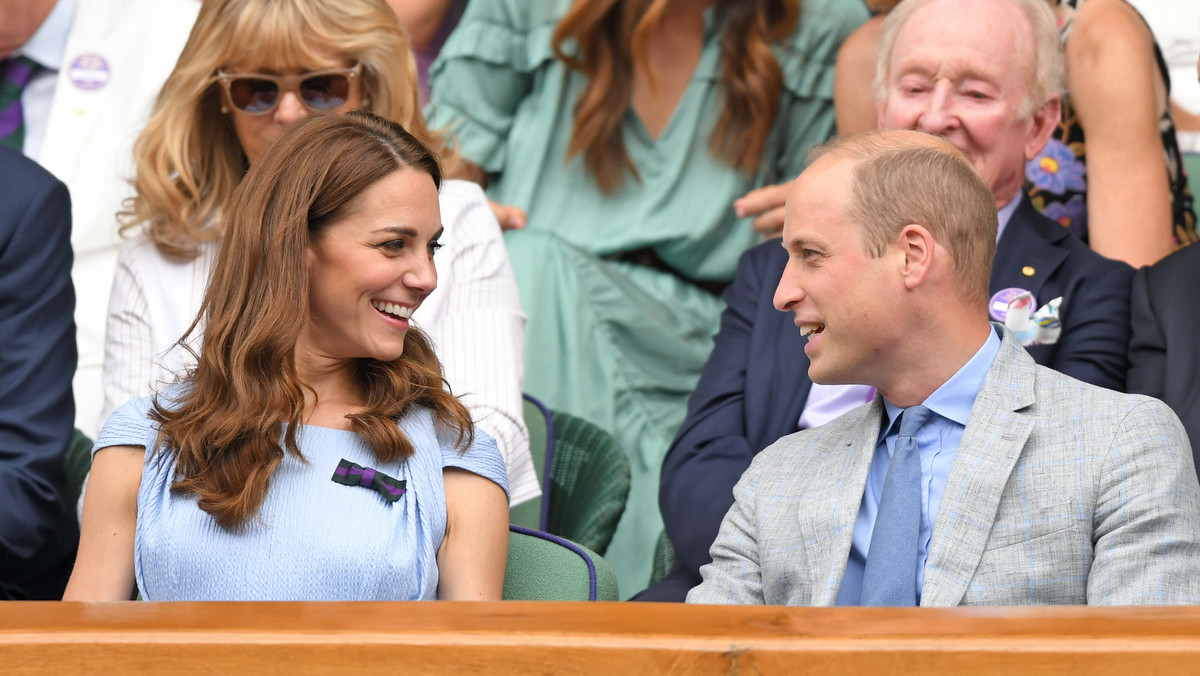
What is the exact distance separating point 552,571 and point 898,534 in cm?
47

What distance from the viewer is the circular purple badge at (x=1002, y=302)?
7.84 ft

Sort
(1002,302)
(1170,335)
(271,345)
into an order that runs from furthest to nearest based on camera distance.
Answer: (1002,302)
(1170,335)
(271,345)

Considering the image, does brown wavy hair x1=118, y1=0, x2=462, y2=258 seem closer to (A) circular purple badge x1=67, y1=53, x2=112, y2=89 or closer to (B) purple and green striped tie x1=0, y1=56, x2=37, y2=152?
(A) circular purple badge x1=67, y1=53, x2=112, y2=89

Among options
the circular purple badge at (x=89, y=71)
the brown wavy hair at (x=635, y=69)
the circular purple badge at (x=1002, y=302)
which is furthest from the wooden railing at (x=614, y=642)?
the circular purple badge at (x=89, y=71)

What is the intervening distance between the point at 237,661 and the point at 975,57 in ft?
6.24

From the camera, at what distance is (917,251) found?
181 cm

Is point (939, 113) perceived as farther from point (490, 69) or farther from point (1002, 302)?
point (490, 69)

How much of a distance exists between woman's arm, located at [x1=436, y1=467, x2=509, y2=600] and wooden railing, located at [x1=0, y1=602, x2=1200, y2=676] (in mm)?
638

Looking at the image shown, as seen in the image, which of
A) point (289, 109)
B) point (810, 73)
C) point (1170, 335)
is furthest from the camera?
point (810, 73)

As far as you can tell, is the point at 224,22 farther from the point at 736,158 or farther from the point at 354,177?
the point at 736,158

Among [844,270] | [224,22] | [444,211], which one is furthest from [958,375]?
[224,22]

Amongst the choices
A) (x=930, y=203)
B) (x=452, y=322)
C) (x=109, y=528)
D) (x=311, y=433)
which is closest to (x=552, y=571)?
(x=311, y=433)

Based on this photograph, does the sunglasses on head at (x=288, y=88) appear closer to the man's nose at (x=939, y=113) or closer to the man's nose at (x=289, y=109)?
the man's nose at (x=289, y=109)

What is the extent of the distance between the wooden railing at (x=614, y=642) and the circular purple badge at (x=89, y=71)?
2.72 m
